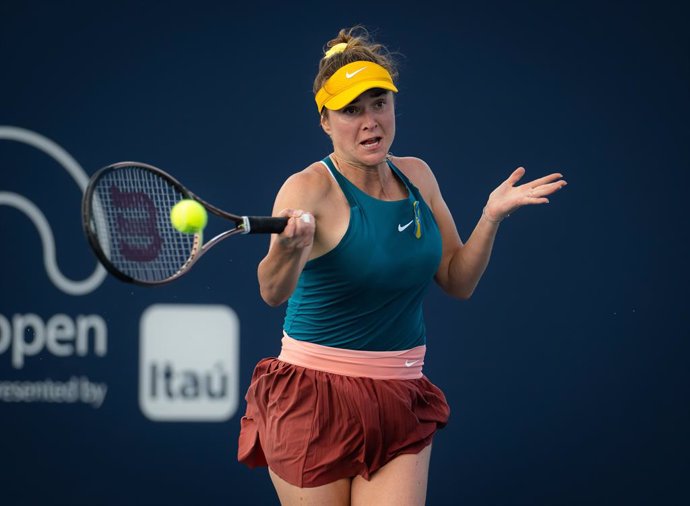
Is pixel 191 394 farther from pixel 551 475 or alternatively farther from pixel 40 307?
pixel 551 475

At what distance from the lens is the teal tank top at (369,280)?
244 cm

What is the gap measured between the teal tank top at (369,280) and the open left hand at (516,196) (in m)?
0.16

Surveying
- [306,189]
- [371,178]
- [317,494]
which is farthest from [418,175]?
[317,494]

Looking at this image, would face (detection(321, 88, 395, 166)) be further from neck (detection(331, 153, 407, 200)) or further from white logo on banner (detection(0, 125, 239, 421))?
white logo on banner (detection(0, 125, 239, 421))

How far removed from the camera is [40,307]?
4016mm

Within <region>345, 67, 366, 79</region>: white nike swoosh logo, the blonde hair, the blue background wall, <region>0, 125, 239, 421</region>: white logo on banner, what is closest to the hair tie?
the blonde hair

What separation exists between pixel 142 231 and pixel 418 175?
80cm

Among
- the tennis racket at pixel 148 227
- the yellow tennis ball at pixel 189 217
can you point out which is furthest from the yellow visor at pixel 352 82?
the yellow tennis ball at pixel 189 217

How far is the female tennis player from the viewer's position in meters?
2.44

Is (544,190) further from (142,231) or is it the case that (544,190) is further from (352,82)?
(142,231)

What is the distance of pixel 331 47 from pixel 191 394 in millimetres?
1773

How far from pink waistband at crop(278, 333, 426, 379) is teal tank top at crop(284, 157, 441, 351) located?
0.02 m

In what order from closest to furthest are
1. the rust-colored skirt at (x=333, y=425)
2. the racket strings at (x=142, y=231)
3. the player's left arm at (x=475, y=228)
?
1. the racket strings at (x=142, y=231)
2. the rust-colored skirt at (x=333, y=425)
3. the player's left arm at (x=475, y=228)

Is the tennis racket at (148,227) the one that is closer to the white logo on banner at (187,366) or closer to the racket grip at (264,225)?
the racket grip at (264,225)
